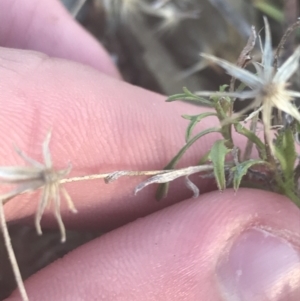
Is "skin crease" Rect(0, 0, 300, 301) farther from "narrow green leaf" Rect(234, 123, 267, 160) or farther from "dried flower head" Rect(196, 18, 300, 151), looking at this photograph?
"dried flower head" Rect(196, 18, 300, 151)

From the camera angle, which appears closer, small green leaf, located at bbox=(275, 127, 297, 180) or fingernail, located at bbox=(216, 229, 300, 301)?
small green leaf, located at bbox=(275, 127, 297, 180)

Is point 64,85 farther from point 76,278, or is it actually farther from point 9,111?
point 76,278

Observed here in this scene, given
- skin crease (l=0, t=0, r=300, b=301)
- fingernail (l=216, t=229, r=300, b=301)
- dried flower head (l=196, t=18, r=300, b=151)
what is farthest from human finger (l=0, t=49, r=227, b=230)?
dried flower head (l=196, t=18, r=300, b=151)

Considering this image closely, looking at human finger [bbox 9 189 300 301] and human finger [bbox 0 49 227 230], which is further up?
human finger [bbox 0 49 227 230]

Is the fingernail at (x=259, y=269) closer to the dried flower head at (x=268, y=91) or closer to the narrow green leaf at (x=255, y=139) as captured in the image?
the narrow green leaf at (x=255, y=139)

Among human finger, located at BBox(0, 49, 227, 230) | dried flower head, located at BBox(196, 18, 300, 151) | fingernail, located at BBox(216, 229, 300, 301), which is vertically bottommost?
fingernail, located at BBox(216, 229, 300, 301)
